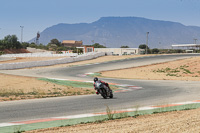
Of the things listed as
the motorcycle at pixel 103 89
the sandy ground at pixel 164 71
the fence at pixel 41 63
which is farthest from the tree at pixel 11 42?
the motorcycle at pixel 103 89

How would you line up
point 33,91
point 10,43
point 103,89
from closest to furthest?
1. point 103,89
2. point 33,91
3. point 10,43

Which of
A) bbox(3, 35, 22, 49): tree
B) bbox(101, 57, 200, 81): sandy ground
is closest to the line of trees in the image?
bbox(3, 35, 22, 49): tree

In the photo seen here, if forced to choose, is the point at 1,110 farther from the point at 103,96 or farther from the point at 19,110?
the point at 103,96

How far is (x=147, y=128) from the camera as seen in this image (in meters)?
8.16

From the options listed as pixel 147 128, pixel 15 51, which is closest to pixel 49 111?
pixel 147 128

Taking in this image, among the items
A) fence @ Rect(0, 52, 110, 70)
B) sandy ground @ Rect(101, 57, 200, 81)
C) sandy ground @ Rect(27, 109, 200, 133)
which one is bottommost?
sandy ground @ Rect(101, 57, 200, 81)

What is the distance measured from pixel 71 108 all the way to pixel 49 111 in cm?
112

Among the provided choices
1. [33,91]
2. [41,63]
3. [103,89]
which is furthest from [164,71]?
[103,89]

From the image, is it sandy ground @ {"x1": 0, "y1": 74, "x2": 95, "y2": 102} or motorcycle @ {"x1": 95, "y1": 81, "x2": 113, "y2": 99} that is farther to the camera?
sandy ground @ {"x1": 0, "y1": 74, "x2": 95, "y2": 102}

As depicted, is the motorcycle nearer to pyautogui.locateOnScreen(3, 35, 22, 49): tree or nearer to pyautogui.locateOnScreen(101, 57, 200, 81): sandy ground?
pyautogui.locateOnScreen(101, 57, 200, 81): sandy ground

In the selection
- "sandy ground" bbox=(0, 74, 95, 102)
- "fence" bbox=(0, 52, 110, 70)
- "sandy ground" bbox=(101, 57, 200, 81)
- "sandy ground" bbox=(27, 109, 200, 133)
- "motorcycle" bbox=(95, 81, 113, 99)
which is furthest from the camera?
"fence" bbox=(0, 52, 110, 70)

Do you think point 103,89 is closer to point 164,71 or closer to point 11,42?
point 164,71

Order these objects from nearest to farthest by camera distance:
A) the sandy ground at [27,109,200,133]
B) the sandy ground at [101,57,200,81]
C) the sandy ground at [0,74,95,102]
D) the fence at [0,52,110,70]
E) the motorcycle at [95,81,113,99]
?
the sandy ground at [27,109,200,133], the motorcycle at [95,81,113,99], the sandy ground at [0,74,95,102], the sandy ground at [101,57,200,81], the fence at [0,52,110,70]

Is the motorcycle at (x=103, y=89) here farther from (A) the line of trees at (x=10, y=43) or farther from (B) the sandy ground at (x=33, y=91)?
(A) the line of trees at (x=10, y=43)
